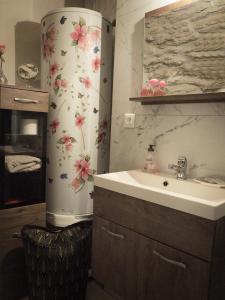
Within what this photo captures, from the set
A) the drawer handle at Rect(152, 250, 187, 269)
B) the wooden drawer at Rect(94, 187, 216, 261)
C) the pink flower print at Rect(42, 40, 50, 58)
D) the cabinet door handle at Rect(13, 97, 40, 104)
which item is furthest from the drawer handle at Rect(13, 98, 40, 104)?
the drawer handle at Rect(152, 250, 187, 269)

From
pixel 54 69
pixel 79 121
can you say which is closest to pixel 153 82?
pixel 79 121

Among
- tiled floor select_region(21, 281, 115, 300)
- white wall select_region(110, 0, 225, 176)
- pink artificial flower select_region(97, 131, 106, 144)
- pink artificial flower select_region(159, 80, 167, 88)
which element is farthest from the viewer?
pink artificial flower select_region(97, 131, 106, 144)

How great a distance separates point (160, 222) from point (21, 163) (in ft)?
3.23

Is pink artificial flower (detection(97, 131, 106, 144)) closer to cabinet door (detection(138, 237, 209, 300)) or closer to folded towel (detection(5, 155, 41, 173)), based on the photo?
folded towel (detection(5, 155, 41, 173))

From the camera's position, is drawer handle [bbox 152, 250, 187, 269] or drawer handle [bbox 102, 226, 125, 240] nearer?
drawer handle [bbox 152, 250, 187, 269]

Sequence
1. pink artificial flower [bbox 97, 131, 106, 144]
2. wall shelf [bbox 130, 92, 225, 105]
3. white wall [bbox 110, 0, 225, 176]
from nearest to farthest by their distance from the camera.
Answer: wall shelf [bbox 130, 92, 225, 105], white wall [bbox 110, 0, 225, 176], pink artificial flower [bbox 97, 131, 106, 144]

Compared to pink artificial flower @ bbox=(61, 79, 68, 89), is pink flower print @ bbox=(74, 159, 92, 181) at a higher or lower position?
lower

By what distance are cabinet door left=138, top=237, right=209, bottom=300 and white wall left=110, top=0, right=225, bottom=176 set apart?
0.53 meters

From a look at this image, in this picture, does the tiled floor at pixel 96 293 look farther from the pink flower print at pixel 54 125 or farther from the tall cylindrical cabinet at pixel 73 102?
the pink flower print at pixel 54 125

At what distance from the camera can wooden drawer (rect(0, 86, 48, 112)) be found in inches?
56.3

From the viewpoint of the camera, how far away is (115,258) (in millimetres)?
1373

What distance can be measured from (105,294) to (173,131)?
47.8 inches

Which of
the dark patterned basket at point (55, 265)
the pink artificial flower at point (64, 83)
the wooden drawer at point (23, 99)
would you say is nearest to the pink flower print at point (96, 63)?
the pink artificial flower at point (64, 83)

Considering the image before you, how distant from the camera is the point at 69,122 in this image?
1.79m
